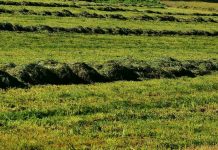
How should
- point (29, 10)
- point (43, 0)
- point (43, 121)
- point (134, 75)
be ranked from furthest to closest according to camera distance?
point (43, 0), point (29, 10), point (134, 75), point (43, 121)

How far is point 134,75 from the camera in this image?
90.4 ft

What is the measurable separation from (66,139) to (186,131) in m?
4.44

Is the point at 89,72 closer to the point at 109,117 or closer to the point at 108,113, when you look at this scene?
the point at 108,113

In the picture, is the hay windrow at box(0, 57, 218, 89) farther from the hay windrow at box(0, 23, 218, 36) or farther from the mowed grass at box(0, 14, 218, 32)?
the mowed grass at box(0, 14, 218, 32)

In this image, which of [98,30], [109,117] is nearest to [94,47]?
[98,30]

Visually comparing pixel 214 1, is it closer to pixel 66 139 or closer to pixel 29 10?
pixel 29 10

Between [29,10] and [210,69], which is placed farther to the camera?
[29,10]

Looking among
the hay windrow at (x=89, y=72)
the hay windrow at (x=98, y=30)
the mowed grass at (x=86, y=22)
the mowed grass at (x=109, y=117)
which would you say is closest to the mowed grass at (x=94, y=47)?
the hay windrow at (x=98, y=30)

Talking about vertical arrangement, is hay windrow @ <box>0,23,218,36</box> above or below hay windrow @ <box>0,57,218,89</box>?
below

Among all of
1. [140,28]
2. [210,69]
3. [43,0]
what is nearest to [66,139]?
[210,69]

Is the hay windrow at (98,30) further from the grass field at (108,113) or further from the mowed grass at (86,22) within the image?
the grass field at (108,113)

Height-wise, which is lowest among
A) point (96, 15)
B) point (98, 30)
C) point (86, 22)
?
point (96, 15)

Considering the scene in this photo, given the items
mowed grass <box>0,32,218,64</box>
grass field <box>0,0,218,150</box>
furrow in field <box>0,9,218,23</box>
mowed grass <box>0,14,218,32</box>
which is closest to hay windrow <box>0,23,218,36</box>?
mowed grass <box>0,14,218,32</box>

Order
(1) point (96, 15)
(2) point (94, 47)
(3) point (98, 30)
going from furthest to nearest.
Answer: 1. (1) point (96, 15)
2. (3) point (98, 30)
3. (2) point (94, 47)
